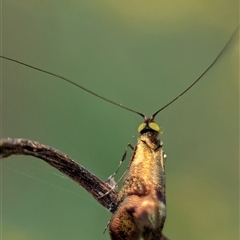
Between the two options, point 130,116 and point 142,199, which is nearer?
point 142,199

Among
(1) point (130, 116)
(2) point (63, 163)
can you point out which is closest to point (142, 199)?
(2) point (63, 163)

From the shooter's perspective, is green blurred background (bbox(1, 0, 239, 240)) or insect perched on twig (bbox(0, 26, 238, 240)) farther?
green blurred background (bbox(1, 0, 239, 240))

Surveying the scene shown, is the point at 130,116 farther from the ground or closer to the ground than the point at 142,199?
farther from the ground

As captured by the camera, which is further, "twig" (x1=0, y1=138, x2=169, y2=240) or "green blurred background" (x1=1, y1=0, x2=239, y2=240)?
"green blurred background" (x1=1, y1=0, x2=239, y2=240)

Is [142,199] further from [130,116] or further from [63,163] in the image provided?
[130,116]

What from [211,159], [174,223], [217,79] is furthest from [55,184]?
[217,79]

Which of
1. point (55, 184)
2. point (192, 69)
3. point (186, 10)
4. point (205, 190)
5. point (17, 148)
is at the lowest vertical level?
point (17, 148)

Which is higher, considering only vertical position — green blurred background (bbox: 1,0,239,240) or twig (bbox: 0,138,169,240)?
green blurred background (bbox: 1,0,239,240)

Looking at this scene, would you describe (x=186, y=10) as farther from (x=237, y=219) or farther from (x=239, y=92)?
(x=237, y=219)
